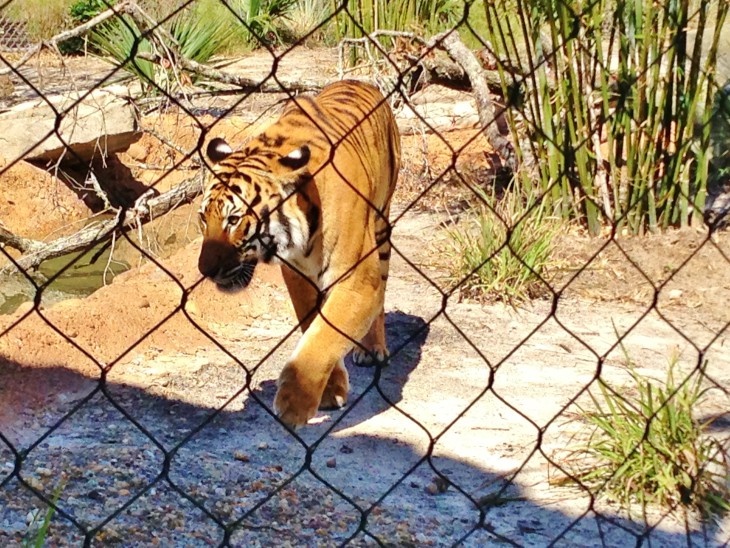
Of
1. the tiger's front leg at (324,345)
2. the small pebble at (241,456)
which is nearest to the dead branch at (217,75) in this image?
the tiger's front leg at (324,345)

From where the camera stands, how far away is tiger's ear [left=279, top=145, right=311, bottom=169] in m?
2.69

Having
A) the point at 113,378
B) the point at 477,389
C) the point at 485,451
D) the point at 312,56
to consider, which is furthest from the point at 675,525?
the point at 312,56

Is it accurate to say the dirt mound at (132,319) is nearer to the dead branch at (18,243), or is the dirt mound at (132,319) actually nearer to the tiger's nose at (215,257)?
the dead branch at (18,243)

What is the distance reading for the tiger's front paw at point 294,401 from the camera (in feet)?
9.20

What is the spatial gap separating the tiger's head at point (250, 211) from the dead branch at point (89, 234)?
1.86 metres

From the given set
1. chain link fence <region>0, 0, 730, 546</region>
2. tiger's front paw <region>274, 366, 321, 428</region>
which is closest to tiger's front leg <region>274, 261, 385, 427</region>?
tiger's front paw <region>274, 366, 321, 428</region>

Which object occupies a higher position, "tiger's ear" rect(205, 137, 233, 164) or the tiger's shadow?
"tiger's ear" rect(205, 137, 233, 164)

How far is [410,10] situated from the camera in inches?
356

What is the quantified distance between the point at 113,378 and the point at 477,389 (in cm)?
141

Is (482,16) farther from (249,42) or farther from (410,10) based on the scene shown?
(249,42)

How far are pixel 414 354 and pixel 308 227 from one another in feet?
4.27

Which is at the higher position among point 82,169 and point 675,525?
point 675,525

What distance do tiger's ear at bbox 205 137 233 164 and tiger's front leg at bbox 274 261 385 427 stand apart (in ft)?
1.74

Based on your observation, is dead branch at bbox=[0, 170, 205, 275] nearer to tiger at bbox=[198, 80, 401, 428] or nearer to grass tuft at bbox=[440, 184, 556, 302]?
grass tuft at bbox=[440, 184, 556, 302]
